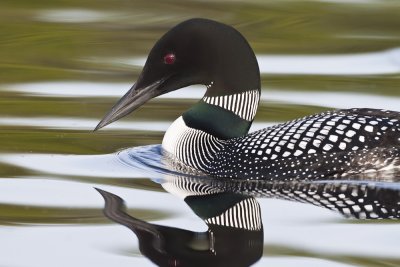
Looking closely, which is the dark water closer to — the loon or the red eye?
the loon

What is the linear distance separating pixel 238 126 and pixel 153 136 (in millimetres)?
779

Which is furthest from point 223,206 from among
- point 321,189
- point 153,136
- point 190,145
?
point 153,136

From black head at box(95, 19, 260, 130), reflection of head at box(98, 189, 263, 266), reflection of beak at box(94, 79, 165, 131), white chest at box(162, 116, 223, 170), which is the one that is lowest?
reflection of head at box(98, 189, 263, 266)

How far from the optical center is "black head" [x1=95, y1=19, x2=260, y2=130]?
300 inches

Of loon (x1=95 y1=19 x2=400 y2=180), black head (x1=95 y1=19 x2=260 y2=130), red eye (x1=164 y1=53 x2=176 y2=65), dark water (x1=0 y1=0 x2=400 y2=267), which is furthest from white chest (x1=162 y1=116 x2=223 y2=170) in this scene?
red eye (x1=164 y1=53 x2=176 y2=65)

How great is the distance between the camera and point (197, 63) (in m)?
7.73

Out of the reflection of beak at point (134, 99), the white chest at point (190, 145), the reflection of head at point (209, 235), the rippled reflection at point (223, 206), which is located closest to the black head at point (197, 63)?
the reflection of beak at point (134, 99)

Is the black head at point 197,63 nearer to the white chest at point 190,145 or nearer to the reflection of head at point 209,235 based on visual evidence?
the white chest at point 190,145

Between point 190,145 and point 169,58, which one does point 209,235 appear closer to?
point 190,145

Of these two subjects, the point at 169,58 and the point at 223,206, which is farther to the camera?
the point at 169,58

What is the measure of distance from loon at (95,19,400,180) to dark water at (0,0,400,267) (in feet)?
0.37

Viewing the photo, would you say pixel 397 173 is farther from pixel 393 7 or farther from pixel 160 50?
pixel 393 7

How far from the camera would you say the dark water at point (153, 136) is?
6062 mm

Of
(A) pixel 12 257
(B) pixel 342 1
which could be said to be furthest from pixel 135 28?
(A) pixel 12 257
